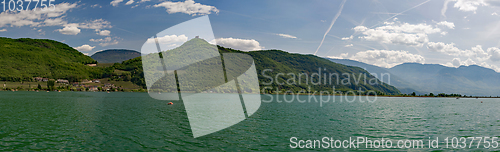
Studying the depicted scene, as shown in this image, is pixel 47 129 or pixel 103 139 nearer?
pixel 103 139

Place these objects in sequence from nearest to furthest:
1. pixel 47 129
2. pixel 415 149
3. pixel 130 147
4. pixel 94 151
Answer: pixel 94 151 < pixel 130 147 < pixel 415 149 < pixel 47 129

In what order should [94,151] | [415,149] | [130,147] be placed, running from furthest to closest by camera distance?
[415,149], [130,147], [94,151]

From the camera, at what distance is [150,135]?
92.5 feet

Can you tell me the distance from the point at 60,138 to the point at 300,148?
23512mm

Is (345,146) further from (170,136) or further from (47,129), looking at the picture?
(47,129)

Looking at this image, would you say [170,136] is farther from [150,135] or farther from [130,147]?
[130,147]

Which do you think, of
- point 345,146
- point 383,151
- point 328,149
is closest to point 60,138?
point 328,149

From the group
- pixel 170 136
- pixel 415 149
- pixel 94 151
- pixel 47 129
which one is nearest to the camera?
pixel 94 151

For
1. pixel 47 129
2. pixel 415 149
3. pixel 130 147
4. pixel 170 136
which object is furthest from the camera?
pixel 47 129

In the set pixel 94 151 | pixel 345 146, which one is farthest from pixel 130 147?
pixel 345 146

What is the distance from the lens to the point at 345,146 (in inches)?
984

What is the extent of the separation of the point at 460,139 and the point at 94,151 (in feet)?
123

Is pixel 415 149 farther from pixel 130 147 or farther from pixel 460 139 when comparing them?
pixel 130 147

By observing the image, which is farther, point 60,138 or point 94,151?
point 60,138
